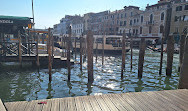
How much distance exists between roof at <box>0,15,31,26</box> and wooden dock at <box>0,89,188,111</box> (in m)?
9.80

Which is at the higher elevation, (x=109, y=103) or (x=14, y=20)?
(x=14, y=20)

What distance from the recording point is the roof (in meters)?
11.3

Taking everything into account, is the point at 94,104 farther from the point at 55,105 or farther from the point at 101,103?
the point at 55,105

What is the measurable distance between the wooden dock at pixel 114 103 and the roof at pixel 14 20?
9801mm

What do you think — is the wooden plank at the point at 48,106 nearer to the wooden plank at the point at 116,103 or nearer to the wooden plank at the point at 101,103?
the wooden plank at the point at 101,103

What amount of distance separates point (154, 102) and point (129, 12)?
136ft

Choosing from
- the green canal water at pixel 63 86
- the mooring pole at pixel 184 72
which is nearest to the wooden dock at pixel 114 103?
the mooring pole at pixel 184 72

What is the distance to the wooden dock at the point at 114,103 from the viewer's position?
11.6ft

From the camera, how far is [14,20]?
11.6 metres

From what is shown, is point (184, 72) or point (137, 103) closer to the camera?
point (137, 103)

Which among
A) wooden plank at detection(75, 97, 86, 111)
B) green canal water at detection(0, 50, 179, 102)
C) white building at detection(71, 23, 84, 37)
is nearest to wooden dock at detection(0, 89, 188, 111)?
wooden plank at detection(75, 97, 86, 111)

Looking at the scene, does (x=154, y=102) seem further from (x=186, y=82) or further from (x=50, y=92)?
(x=50, y=92)

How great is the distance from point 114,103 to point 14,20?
449 inches

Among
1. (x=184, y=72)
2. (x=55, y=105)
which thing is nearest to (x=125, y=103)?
(x=55, y=105)
